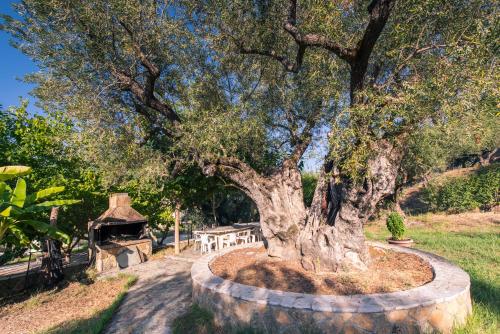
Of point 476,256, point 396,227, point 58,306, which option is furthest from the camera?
point 396,227

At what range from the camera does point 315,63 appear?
8.90m

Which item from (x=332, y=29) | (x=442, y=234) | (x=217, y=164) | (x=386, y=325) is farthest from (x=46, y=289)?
(x=442, y=234)

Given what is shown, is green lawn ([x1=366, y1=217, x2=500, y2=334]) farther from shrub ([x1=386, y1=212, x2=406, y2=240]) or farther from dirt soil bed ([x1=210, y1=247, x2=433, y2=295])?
dirt soil bed ([x1=210, y1=247, x2=433, y2=295])

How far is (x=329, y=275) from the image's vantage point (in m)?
7.23

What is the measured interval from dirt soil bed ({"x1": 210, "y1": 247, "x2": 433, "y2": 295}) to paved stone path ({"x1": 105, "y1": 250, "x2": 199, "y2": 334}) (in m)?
1.31

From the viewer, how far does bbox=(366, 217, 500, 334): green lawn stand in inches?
221

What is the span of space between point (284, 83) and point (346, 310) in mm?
7316

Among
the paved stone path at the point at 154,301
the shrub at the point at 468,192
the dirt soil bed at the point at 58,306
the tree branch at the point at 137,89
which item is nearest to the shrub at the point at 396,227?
the shrub at the point at 468,192

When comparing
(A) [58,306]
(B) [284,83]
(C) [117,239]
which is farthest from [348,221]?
(C) [117,239]

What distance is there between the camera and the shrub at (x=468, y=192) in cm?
2145

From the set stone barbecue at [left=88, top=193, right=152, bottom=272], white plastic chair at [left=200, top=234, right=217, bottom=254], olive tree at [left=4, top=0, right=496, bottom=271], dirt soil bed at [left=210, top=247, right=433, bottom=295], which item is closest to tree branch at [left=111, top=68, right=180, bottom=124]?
olive tree at [left=4, top=0, right=496, bottom=271]

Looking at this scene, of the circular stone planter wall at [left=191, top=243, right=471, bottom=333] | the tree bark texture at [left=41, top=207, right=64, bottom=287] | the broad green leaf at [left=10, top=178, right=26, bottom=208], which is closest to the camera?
the circular stone planter wall at [left=191, top=243, right=471, bottom=333]

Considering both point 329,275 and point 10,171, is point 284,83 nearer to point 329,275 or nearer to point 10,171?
point 329,275

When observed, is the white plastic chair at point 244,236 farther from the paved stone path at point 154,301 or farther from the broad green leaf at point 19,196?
the broad green leaf at point 19,196
